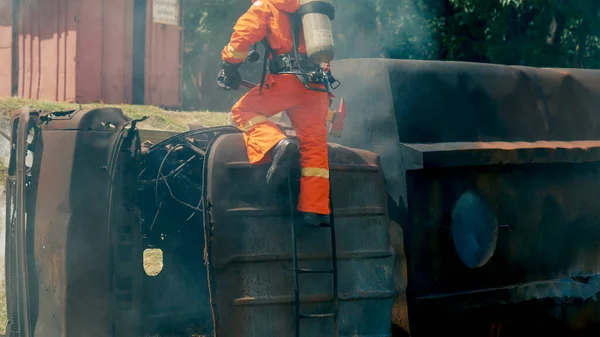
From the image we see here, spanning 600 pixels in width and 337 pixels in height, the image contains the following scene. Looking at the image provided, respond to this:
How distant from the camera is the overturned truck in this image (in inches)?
154

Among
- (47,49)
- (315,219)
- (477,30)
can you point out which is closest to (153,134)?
(315,219)

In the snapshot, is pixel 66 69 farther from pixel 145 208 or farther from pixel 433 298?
pixel 433 298

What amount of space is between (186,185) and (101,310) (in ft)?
3.09

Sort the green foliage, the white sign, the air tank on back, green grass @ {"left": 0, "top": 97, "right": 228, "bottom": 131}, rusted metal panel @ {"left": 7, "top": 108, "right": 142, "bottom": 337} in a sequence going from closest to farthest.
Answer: the air tank on back → rusted metal panel @ {"left": 7, "top": 108, "right": 142, "bottom": 337} → green grass @ {"left": 0, "top": 97, "right": 228, "bottom": 131} → the green foliage → the white sign

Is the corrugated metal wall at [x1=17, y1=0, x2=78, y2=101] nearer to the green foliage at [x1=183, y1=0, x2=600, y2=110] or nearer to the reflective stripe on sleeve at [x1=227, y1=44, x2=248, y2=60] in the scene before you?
the green foliage at [x1=183, y1=0, x2=600, y2=110]

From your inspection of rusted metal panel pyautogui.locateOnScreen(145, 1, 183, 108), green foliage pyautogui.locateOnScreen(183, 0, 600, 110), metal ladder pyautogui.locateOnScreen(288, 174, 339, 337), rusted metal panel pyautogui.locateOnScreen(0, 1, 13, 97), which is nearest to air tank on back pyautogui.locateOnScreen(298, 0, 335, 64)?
metal ladder pyautogui.locateOnScreen(288, 174, 339, 337)

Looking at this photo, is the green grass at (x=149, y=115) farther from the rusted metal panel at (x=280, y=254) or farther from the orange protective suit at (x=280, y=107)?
the rusted metal panel at (x=280, y=254)

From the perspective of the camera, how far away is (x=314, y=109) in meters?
4.15

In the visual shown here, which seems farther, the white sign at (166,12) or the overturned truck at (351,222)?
the white sign at (166,12)

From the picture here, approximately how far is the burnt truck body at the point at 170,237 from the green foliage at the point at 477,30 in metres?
8.28

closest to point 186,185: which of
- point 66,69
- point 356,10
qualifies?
point 66,69

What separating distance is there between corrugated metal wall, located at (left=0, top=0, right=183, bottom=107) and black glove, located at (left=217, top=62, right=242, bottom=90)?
8.24m

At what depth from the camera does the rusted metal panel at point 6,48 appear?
1255cm

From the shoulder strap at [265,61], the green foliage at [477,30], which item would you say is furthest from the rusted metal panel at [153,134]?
the green foliage at [477,30]
